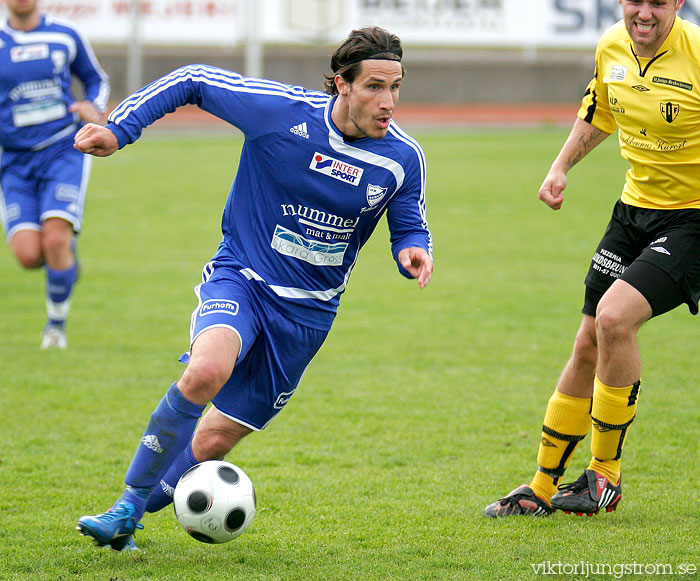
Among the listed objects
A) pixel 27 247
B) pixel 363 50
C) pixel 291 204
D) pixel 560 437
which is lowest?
pixel 27 247

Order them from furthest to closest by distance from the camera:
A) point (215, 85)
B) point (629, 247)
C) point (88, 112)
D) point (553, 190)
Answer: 1. point (88, 112)
2. point (553, 190)
3. point (629, 247)
4. point (215, 85)

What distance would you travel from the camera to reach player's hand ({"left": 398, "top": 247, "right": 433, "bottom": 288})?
4117 mm

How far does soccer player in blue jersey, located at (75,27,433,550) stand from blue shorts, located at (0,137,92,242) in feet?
12.6

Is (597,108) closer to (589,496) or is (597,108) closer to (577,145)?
(577,145)

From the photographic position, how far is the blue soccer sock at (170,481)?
4.35m

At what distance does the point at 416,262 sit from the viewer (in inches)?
164

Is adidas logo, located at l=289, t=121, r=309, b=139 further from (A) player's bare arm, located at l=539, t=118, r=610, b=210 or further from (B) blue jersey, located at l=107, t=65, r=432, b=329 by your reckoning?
(A) player's bare arm, located at l=539, t=118, r=610, b=210

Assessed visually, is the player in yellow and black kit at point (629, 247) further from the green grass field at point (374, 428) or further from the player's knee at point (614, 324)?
the green grass field at point (374, 428)

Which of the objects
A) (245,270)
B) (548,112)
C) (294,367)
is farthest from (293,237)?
(548,112)

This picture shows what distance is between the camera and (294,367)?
14.3 feet

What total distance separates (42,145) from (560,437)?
5.12 metres

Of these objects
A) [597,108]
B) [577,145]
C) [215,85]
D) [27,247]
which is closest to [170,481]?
[215,85]

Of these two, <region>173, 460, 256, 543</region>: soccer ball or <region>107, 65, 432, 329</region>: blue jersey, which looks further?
<region>107, 65, 432, 329</region>: blue jersey

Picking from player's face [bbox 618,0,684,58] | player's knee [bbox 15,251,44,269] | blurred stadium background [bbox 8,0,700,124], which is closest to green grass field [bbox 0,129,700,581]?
player's knee [bbox 15,251,44,269]
